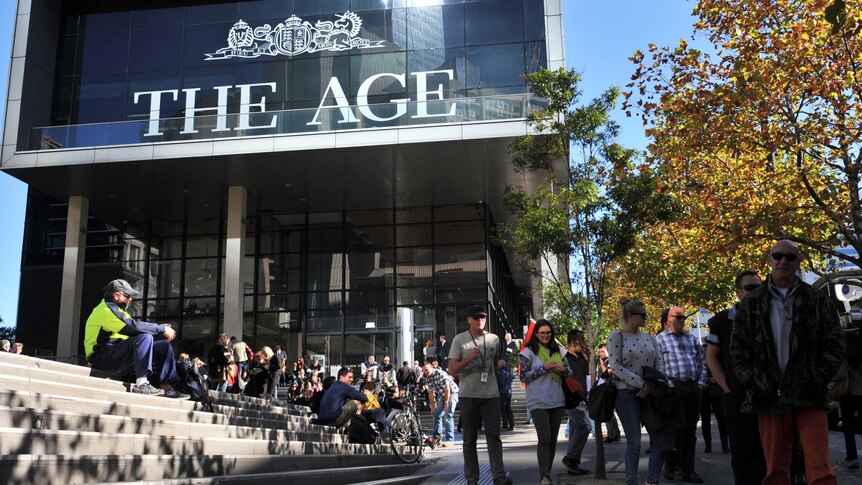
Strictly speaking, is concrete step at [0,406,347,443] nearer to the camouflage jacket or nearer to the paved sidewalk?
the paved sidewalk

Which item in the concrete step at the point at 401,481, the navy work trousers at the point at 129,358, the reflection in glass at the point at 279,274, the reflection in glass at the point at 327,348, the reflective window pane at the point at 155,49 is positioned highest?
the reflective window pane at the point at 155,49

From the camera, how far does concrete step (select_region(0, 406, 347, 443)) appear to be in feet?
18.8

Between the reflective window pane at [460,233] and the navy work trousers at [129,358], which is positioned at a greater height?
the reflective window pane at [460,233]

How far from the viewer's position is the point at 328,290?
2680cm

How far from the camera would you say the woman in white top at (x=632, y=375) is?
23.2 feet

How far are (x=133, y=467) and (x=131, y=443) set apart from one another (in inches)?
30.6

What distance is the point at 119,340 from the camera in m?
8.80

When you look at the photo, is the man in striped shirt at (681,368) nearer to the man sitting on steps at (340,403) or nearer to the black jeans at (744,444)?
the black jeans at (744,444)

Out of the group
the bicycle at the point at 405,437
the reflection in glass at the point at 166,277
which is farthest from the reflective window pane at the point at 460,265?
the bicycle at the point at 405,437

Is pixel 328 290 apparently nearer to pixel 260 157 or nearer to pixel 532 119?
pixel 260 157

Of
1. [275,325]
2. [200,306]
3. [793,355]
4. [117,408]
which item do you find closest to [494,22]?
[275,325]

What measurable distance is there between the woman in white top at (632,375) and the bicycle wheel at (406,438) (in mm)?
4252

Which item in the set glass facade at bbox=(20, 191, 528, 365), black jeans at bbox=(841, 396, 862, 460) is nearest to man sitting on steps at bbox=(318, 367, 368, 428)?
black jeans at bbox=(841, 396, 862, 460)

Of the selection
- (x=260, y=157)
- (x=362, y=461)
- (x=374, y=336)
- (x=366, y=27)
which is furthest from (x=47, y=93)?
(x=362, y=461)
